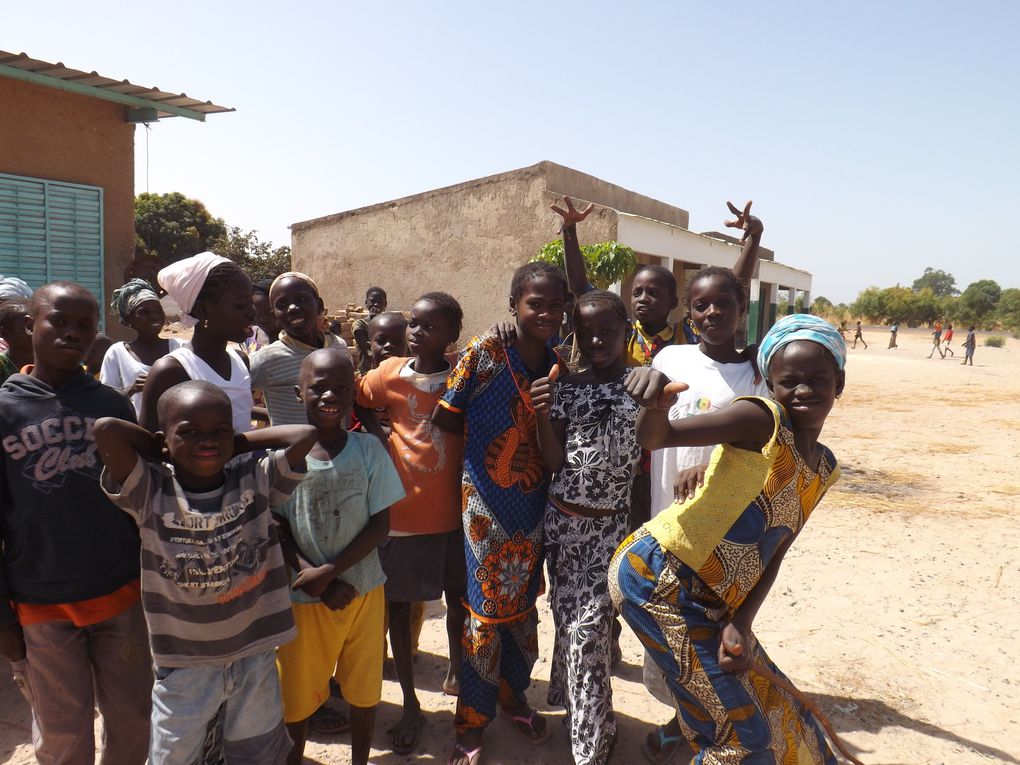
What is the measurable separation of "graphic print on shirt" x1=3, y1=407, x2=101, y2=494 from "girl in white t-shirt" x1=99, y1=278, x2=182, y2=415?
3.85ft

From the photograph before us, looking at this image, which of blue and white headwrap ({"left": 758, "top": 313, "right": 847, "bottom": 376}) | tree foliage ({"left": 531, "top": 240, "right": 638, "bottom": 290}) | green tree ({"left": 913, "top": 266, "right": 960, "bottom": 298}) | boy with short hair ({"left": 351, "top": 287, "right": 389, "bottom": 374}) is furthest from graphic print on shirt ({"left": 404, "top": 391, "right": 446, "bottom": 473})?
green tree ({"left": 913, "top": 266, "right": 960, "bottom": 298})

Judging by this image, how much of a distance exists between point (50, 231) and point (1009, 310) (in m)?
63.0

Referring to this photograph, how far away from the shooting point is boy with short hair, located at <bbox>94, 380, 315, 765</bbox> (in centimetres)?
189

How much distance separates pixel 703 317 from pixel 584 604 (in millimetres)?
1216

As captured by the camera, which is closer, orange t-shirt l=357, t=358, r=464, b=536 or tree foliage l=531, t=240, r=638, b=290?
orange t-shirt l=357, t=358, r=464, b=536

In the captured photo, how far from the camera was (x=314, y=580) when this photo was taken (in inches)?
87.3

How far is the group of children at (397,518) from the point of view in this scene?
75.7 inches

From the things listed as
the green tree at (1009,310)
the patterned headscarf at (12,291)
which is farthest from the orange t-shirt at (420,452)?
the green tree at (1009,310)

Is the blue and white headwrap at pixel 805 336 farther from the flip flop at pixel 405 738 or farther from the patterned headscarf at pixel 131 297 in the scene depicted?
the patterned headscarf at pixel 131 297

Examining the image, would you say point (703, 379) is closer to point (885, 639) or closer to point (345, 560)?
point (345, 560)

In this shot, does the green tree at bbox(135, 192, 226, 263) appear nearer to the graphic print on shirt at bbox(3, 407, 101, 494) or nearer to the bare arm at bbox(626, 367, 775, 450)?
the graphic print on shirt at bbox(3, 407, 101, 494)

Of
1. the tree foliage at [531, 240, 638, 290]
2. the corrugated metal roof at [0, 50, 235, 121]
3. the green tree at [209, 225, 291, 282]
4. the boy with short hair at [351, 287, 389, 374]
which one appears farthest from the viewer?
the green tree at [209, 225, 291, 282]

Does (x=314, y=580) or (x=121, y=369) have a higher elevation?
(x=121, y=369)

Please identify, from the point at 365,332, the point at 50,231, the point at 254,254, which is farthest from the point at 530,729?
the point at 254,254
